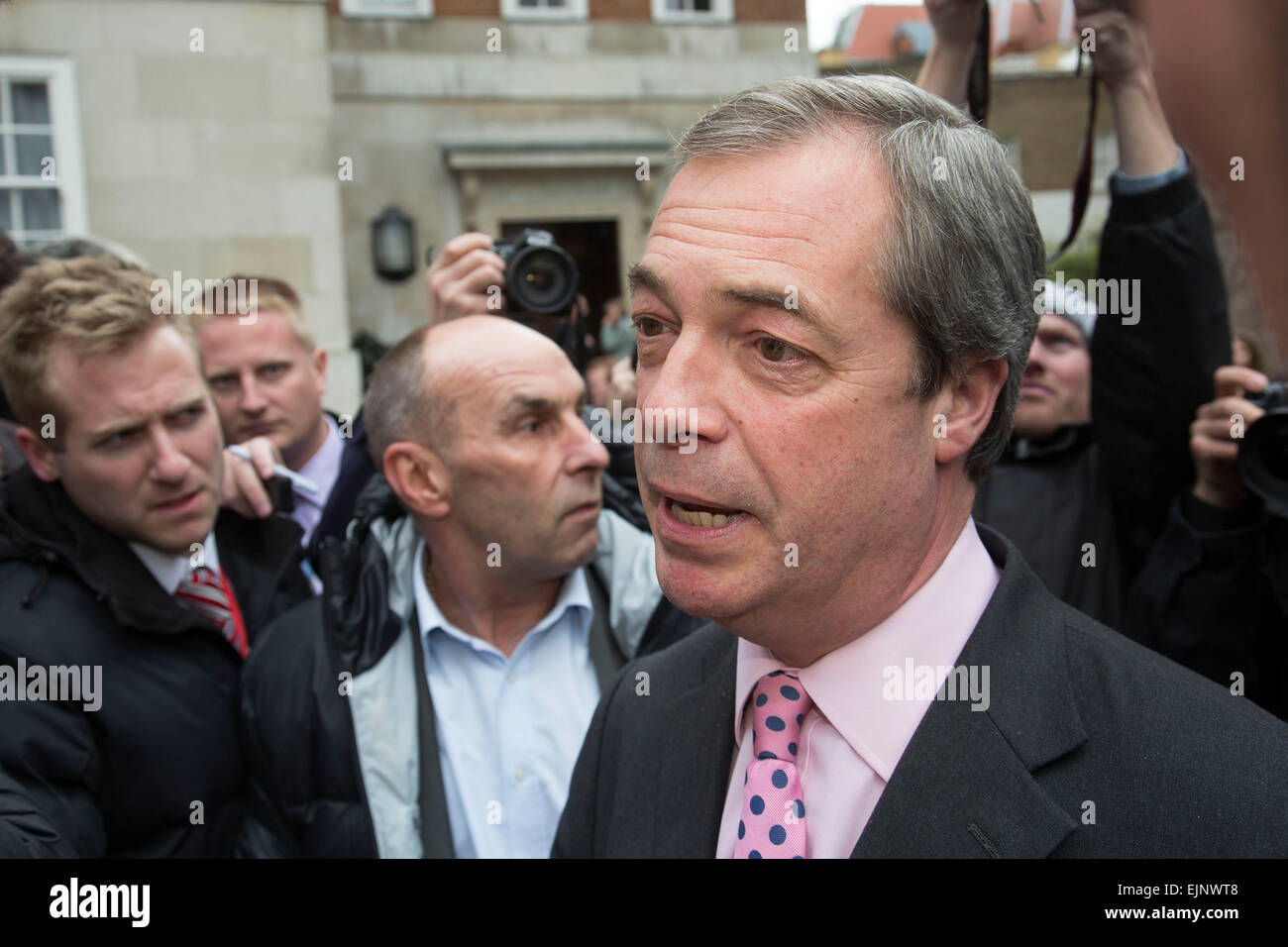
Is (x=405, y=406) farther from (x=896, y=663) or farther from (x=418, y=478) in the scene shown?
(x=896, y=663)

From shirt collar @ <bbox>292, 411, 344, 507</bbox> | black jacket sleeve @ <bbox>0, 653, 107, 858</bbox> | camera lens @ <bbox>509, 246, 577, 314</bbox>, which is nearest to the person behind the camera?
black jacket sleeve @ <bbox>0, 653, 107, 858</bbox>

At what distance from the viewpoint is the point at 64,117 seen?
8539mm

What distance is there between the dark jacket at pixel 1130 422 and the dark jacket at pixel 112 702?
1914 mm

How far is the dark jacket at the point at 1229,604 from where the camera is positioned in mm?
2160

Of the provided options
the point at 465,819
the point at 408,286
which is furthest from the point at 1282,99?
the point at 408,286

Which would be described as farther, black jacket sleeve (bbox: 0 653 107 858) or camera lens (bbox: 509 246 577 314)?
camera lens (bbox: 509 246 577 314)

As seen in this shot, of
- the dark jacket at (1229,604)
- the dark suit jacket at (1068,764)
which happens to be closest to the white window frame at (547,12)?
the dark jacket at (1229,604)

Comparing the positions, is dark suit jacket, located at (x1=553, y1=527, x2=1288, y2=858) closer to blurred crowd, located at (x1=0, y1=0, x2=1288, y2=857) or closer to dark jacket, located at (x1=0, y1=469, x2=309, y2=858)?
blurred crowd, located at (x1=0, y1=0, x2=1288, y2=857)

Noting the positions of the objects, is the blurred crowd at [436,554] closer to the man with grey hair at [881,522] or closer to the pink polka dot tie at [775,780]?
the pink polka dot tie at [775,780]

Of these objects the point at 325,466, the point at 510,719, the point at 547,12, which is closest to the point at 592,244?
the point at 547,12

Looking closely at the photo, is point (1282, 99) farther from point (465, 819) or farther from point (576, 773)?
point (465, 819)

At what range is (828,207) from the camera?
4.32 feet

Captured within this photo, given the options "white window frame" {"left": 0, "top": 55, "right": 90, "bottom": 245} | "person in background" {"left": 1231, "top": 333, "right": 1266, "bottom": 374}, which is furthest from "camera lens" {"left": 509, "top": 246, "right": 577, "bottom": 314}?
"white window frame" {"left": 0, "top": 55, "right": 90, "bottom": 245}

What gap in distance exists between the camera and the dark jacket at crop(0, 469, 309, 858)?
6.53ft
